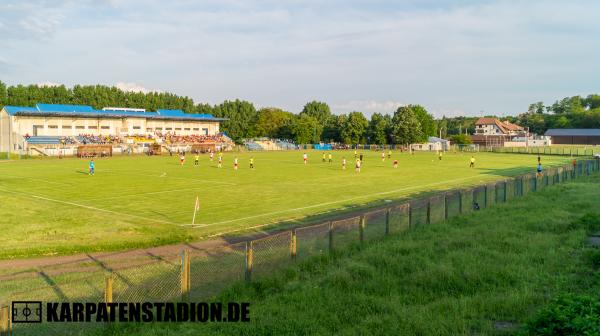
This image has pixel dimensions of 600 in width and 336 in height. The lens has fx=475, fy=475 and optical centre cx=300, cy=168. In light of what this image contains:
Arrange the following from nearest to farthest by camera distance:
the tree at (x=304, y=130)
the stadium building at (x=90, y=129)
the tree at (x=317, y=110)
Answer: the stadium building at (x=90, y=129)
the tree at (x=304, y=130)
the tree at (x=317, y=110)

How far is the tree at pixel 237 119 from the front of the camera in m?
136

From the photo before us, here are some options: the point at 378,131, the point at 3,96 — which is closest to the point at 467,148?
the point at 378,131

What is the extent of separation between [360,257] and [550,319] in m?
6.61

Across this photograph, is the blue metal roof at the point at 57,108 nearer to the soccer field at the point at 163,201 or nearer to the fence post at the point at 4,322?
the soccer field at the point at 163,201

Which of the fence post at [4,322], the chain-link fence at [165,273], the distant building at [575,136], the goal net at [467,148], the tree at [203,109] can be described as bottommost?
the chain-link fence at [165,273]

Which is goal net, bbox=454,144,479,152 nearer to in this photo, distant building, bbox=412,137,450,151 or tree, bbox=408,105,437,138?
distant building, bbox=412,137,450,151

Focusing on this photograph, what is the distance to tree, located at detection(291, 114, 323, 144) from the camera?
5153 inches

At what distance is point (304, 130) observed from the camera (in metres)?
131

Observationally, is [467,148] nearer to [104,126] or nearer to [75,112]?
[104,126]

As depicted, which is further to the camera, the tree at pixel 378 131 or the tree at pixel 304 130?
Answer: the tree at pixel 304 130

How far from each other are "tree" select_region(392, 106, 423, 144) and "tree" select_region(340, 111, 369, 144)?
1073cm

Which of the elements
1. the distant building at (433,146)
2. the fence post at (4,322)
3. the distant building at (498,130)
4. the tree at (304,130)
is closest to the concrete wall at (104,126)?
the tree at (304,130)

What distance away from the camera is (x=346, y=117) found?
132750 mm

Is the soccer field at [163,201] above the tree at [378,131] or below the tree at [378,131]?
below
